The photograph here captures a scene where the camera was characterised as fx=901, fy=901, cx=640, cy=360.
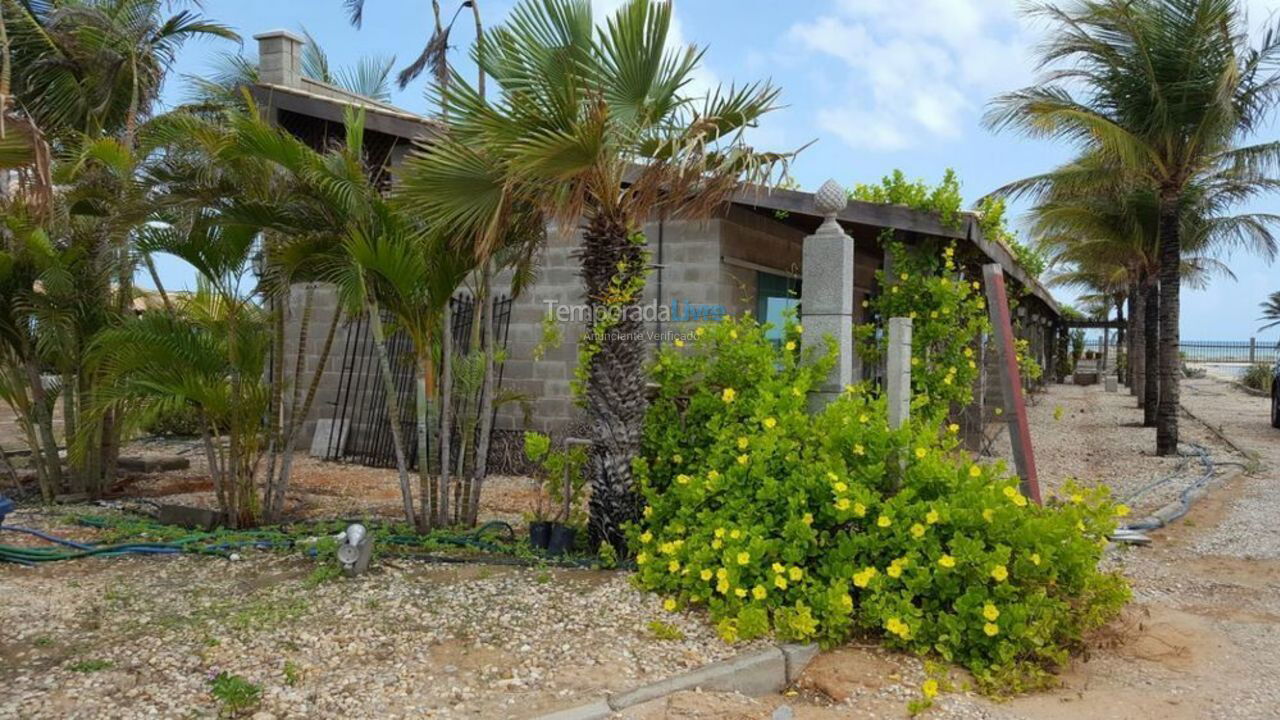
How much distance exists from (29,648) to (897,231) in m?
7.64

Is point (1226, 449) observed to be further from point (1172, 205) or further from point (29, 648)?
point (29, 648)

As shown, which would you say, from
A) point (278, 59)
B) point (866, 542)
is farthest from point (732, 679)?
point (278, 59)

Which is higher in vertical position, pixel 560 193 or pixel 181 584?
pixel 560 193

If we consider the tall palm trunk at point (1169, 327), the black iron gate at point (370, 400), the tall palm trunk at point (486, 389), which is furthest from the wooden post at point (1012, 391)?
the tall palm trunk at point (1169, 327)

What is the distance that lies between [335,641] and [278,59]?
9.70m

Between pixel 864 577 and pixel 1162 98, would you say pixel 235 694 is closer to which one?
pixel 864 577

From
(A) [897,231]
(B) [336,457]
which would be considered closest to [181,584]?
(B) [336,457]

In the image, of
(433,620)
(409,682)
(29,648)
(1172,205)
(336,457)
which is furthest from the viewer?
(1172,205)

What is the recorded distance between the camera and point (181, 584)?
16.9 feet

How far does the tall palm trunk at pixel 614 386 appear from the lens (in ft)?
17.4

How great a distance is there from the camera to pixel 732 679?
156 inches

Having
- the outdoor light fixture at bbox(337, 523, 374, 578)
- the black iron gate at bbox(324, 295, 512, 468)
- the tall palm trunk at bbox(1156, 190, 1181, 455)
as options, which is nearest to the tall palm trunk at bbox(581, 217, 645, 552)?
the outdoor light fixture at bbox(337, 523, 374, 578)

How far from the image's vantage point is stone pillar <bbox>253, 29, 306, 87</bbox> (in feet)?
38.2

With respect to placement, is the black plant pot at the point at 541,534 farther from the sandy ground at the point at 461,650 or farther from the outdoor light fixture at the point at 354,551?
the outdoor light fixture at the point at 354,551
